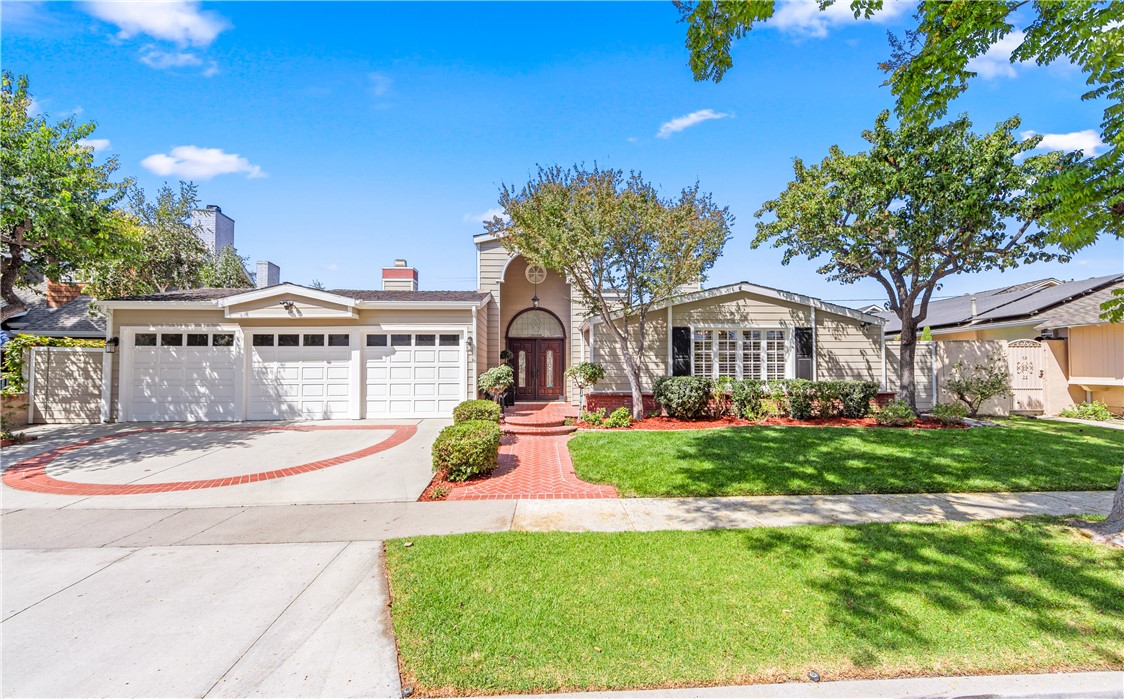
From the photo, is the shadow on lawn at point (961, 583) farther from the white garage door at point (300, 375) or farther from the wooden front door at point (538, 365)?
the wooden front door at point (538, 365)

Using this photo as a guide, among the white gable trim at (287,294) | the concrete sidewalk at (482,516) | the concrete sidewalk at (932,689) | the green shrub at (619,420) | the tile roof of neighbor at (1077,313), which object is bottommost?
the concrete sidewalk at (932,689)

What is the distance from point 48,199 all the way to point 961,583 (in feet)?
50.4

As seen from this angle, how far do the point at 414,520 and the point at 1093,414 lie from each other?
16.8 m

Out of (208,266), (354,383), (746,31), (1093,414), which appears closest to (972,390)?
(1093,414)

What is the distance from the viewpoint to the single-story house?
13.7 metres

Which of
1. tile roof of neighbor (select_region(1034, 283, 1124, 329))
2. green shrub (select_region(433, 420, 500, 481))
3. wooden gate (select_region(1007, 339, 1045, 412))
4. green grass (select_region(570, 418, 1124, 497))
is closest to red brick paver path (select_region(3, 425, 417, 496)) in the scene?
green shrub (select_region(433, 420, 500, 481))

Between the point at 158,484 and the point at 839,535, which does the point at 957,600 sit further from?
the point at 158,484

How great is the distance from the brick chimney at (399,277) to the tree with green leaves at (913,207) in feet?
41.2

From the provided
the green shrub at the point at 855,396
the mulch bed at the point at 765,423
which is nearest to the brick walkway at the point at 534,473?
the mulch bed at the point at 765,423

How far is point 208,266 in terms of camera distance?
71.9ft

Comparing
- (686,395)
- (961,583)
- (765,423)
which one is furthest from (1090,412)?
(961,583)

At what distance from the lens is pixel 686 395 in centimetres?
1118

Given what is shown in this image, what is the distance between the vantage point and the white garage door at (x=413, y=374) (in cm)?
1247

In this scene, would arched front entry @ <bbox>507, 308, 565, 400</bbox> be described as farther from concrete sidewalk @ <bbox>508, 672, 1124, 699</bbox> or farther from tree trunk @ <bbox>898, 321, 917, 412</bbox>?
concrete sidewalk @ <bbox>508, 672, 1124, 699</bbox>
